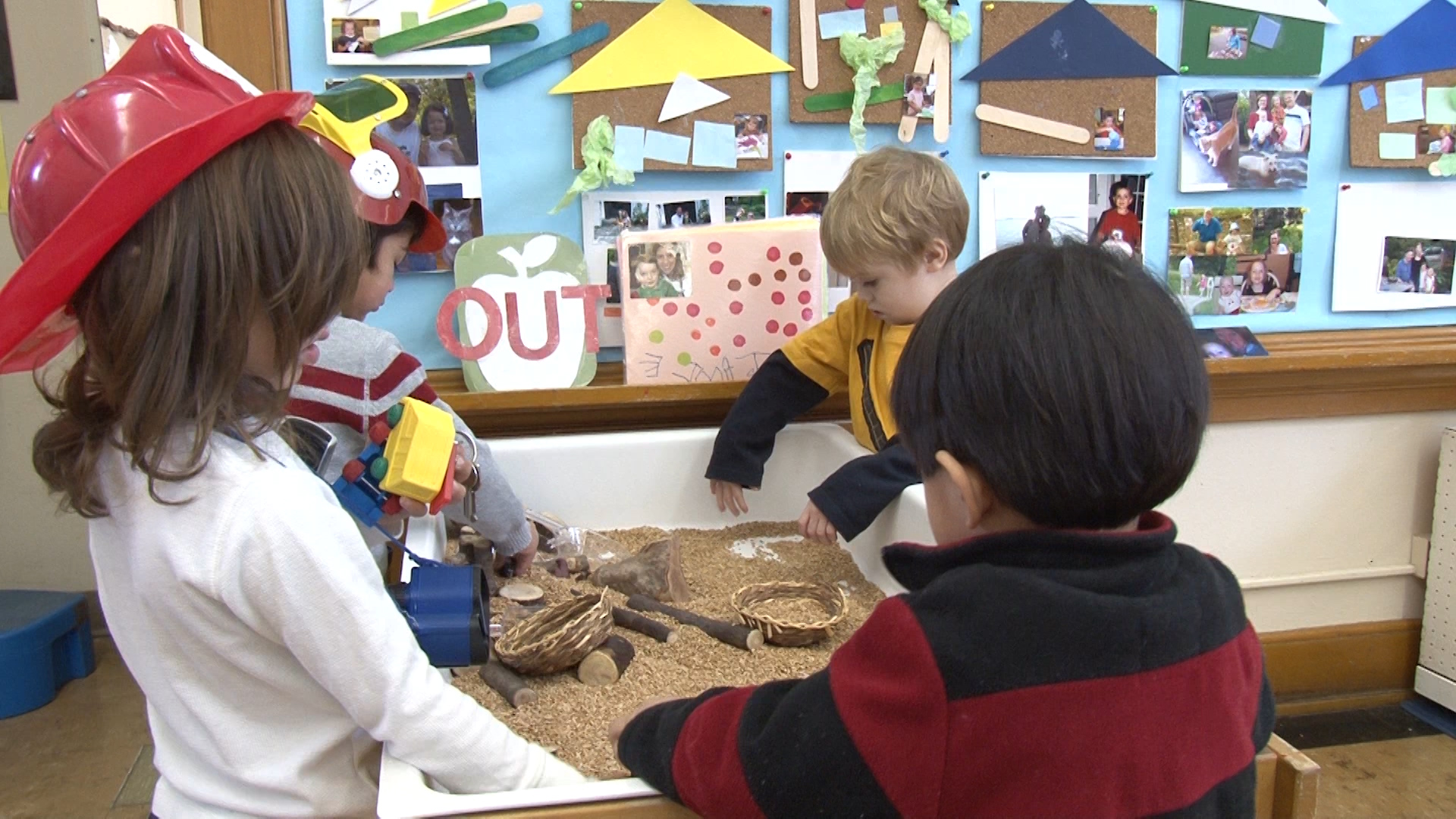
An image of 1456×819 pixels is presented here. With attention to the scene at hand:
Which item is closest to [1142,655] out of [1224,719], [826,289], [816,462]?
[1224,719]

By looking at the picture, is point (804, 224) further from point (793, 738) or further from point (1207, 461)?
point (793, 738)

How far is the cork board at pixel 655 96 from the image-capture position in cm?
148

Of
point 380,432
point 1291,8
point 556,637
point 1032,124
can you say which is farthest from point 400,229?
point 1291,8

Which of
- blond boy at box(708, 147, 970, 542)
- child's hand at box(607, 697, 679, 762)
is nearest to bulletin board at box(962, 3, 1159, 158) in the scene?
blond boy at box(708, 147, 970, 542)

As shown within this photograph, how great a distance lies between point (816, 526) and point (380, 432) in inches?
19.9

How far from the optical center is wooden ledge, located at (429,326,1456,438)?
4.75 feet

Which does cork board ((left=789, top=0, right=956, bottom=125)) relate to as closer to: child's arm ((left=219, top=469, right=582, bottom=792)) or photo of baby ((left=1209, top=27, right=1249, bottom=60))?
photo of baby ((left=1209, top=27, right=1249, bottom=60))

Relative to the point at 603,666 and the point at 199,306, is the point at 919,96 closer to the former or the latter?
the point at 603,666

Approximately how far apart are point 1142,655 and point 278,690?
55 cm

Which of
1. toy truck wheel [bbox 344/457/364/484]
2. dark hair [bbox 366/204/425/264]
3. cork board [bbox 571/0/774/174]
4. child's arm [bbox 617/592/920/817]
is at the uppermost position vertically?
cork board [bbox 571/0/774/174]

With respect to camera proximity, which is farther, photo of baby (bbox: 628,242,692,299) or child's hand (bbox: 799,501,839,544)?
photo of baby (bbox: 628,242,692,299)

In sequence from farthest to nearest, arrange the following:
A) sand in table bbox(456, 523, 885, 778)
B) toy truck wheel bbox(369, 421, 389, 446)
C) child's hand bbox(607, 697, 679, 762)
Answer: toy truck wheel bbox(369, 421, 389, 446)
sand in table bbox(456, 523, 885, 778)
child's hand bbox(607, 697, 679, 762)

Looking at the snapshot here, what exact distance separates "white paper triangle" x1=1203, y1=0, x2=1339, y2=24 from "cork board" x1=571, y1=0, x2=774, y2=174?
2.53 ft

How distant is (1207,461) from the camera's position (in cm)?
175
